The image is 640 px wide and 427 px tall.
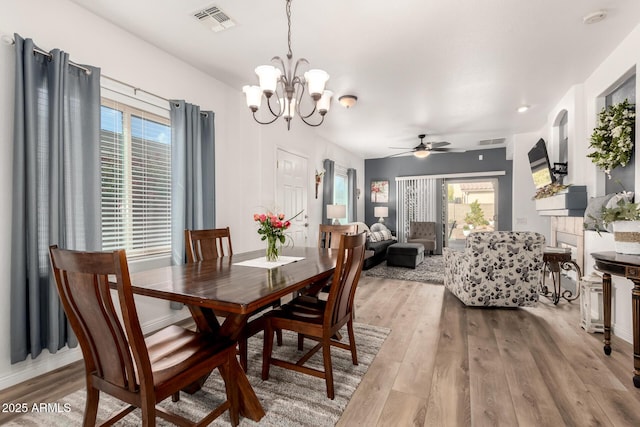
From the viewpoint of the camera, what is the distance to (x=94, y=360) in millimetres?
1280

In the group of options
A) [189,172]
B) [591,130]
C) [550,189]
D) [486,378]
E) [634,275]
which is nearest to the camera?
[634,275]

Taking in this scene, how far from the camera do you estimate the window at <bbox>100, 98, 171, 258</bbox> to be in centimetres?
258

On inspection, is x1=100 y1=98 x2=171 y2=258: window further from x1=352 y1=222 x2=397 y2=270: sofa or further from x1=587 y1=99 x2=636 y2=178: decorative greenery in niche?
x1=587 y1=99 x2=636 y2=178: decorative greenery in niche

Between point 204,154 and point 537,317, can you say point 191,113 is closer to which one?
point 204,154

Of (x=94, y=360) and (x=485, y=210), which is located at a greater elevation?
(x=485, y=210)

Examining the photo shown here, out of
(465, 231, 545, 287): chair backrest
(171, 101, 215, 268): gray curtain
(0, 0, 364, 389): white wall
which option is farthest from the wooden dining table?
(465, 231, 545, 287): chair backrest

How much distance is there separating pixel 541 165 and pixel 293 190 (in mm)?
3804

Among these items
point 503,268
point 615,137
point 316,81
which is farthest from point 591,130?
point 316,81

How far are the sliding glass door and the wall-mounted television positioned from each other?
8.70 ft

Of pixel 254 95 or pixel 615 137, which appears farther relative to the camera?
pixel 615 137

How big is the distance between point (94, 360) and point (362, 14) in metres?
2.71

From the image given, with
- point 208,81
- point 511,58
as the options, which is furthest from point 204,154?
point 511,58

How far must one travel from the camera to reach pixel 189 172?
3.03 meters

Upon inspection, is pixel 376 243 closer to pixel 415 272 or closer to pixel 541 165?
pixel 415 272
